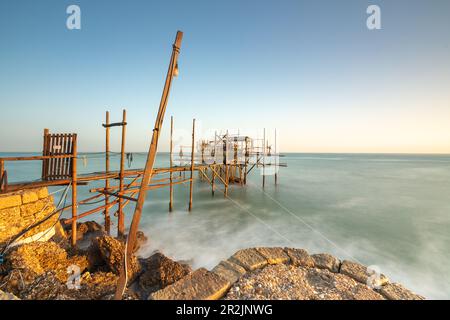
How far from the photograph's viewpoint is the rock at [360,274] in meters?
3.19

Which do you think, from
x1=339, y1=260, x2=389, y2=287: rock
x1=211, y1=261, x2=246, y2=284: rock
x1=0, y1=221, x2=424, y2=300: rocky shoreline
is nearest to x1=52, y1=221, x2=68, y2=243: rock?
x1=0, y1=221, x2=424, y2=300: rocky shoreline

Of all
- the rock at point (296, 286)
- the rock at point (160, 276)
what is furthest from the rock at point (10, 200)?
the rock at point (296, 286)

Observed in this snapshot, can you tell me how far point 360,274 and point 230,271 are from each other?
2.41 meters

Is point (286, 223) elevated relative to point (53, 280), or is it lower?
lower

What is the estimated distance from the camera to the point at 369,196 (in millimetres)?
19609

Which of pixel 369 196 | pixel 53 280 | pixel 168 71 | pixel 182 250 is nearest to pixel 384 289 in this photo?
pixel 168 71

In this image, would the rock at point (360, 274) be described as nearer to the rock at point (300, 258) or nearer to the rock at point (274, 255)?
the rock at point (300, 258)

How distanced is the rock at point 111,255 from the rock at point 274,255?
11.0 feet

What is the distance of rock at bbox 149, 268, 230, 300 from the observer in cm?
262

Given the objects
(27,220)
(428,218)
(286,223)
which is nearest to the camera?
(27,220)

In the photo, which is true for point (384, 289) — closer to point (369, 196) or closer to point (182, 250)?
point (182, 250)

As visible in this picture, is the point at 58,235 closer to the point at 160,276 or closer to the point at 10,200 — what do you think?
the point at 10,200
